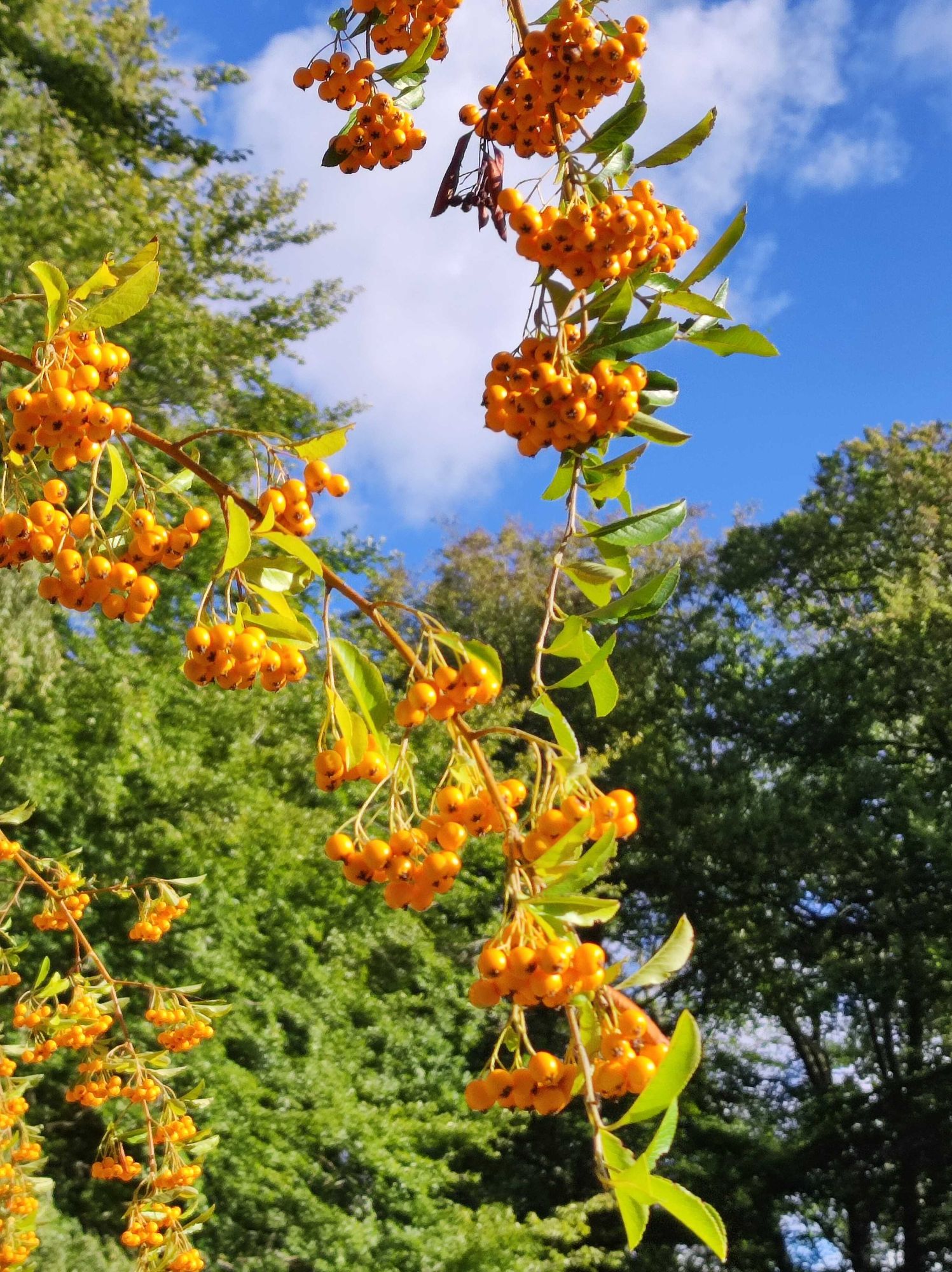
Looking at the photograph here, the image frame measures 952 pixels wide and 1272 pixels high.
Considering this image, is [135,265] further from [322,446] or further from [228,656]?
[228,656]

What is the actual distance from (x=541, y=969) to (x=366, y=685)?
0.33 m

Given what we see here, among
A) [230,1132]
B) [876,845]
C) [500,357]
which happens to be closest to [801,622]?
[876,845]

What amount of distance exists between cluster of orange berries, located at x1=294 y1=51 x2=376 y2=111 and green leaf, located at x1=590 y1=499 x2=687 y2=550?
100 cm

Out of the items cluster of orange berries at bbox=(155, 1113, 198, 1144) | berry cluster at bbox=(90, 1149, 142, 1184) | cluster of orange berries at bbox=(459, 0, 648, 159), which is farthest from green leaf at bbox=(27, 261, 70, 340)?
berry cluster at bbox=(90, 1149, 142, 1184)

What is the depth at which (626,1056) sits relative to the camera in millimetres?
947

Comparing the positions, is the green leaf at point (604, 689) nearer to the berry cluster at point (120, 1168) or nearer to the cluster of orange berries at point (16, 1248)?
the berry cluster at point (120, 1168)

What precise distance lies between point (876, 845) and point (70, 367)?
12.9 meters

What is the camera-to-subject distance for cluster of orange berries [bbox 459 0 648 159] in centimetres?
131

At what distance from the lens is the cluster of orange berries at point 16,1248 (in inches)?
131

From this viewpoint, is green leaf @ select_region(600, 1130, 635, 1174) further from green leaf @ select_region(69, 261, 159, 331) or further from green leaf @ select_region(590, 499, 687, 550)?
green leaf @ select_region(69, 261, 159, 331)

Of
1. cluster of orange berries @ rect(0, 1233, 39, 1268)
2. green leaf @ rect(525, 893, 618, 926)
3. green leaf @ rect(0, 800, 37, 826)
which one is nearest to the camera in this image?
green leaf @ rect(525, 893, 618, 926)

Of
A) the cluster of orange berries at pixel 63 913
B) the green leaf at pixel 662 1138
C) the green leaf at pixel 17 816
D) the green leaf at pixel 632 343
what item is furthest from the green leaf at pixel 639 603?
the cluster of orange berries at pixel 63 913

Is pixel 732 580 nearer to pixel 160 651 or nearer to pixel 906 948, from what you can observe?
pixel 906 948

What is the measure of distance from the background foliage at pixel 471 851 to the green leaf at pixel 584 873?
7.52 m
